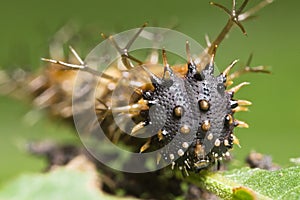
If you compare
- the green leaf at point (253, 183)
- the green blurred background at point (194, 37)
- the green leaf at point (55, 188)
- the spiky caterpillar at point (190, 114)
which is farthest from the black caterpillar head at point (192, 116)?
the green blurred background at point (194, 37)

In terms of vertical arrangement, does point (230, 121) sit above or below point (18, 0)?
above

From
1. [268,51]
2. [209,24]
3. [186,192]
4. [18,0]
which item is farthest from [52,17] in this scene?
[186,192]

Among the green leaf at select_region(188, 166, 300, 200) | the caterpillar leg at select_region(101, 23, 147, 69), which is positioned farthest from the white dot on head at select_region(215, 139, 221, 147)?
the caterpillar leg at select_region(101, 23, 147, 69)

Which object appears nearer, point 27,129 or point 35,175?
point 35,175

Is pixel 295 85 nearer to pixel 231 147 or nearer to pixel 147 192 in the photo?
pixel 147 192

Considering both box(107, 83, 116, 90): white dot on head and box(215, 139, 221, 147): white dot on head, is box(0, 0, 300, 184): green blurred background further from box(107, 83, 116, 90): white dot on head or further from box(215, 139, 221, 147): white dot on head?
box(215, 139, 221, 147): white dot on head

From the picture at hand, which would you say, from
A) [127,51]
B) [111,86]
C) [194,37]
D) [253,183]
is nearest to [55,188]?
[111,86]

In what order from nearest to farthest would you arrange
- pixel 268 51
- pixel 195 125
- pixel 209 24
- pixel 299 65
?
pixel 195 125 → pixel 299 65 → pixel 268 51 → pixel 209 24
